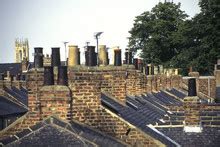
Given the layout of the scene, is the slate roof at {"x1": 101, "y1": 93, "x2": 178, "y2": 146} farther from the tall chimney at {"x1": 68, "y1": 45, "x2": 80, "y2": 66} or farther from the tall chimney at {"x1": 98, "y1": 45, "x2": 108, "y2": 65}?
the tall chimney at {"x1": 68, "y1": 45, "x2": 80, "y2": 66}

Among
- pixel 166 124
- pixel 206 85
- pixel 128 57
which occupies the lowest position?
pixel 206 85

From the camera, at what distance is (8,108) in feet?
111

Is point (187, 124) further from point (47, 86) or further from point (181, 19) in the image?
point (181, 19)

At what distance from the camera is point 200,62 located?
177 ft

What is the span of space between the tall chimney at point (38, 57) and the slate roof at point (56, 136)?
2.03 m

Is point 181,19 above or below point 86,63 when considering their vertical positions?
above

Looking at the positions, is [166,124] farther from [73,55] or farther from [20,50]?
[20,50]

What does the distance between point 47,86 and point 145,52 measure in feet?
169

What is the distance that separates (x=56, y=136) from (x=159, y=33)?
54197 mm

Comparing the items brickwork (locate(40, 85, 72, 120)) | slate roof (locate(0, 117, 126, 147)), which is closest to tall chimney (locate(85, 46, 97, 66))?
brickwork (locate(40, 85, 72, 120))

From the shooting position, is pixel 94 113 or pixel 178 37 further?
pixel 178 37

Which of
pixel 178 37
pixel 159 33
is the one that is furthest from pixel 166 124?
pixel 159 33

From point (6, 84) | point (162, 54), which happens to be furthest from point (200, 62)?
point (6, 84)

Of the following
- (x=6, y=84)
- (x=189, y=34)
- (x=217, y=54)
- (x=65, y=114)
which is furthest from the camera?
(x=189, y=34)
